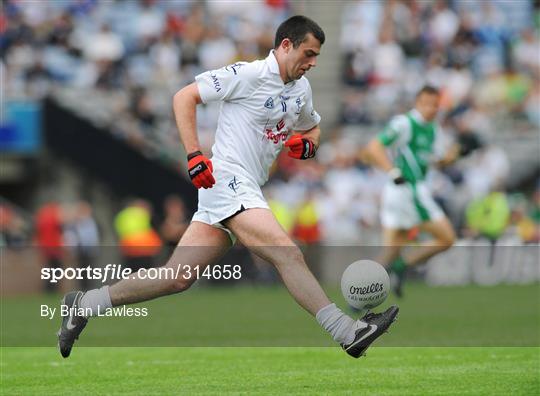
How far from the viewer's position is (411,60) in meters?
27.8

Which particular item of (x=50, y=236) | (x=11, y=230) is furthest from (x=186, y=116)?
(x=11, y=230)

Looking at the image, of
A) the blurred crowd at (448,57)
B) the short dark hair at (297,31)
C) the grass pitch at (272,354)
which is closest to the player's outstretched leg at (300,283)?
the grass pitch at (272,354)

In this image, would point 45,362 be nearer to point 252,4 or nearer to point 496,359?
point 496,359

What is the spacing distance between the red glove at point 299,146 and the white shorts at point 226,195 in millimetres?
548

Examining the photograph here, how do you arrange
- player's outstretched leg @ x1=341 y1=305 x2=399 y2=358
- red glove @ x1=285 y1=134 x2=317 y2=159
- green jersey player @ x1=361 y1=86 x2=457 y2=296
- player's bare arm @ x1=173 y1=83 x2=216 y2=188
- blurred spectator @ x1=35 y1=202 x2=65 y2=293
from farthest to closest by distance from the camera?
blurred spectator @ x1=35 y1=202 x2=65 y2=293
green jersey player @ x1=361 y1=86 x2=457 y2=296
red glove @ x1=285 y1=134 x2=317 y2=159
player's bare arm @ x1=173 y1=83 x2=216 y2=188
player's outstretched leg @ x1=341 y1=305 x2=399 y2=358

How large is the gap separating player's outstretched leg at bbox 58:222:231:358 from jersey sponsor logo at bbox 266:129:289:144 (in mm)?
737

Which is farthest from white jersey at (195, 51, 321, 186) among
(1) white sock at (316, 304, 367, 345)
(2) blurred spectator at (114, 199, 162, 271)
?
(2) blurred spectator at (114, 199, 162, 271)

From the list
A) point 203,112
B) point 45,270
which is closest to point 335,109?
point 203,112

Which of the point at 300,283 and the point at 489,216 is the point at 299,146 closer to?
the point at 300,283

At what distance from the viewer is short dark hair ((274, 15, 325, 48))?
8.88 metres

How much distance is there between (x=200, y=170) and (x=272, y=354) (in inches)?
140

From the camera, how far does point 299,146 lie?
944 centimetres

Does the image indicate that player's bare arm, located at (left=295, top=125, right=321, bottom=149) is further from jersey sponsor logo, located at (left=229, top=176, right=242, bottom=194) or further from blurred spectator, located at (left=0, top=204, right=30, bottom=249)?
blurred spectator, located at (left=0, top=204, right=30, bottom=249)

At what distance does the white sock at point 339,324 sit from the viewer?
845cm
